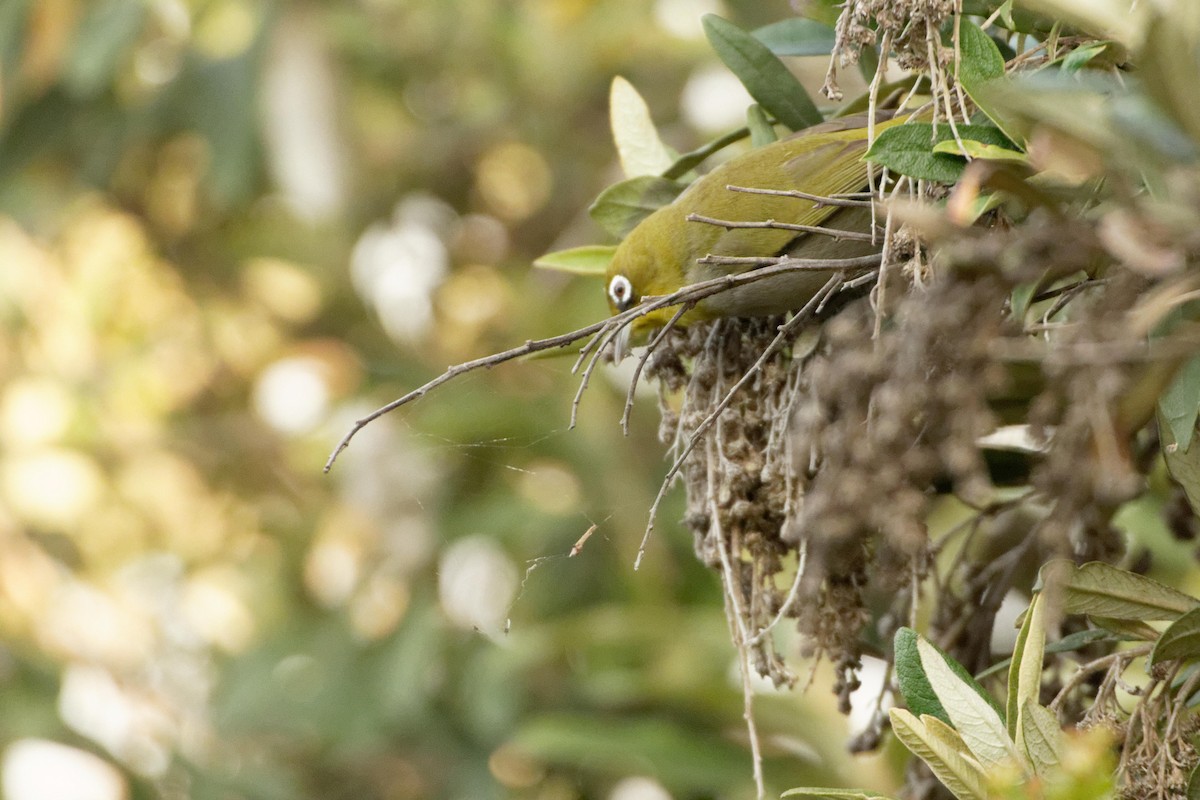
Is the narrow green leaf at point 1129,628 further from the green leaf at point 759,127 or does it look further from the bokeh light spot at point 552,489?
the bokeh light spot at point 552,489

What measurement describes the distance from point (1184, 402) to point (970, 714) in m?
0.31

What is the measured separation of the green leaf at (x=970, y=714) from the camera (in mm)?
959

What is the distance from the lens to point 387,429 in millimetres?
4066

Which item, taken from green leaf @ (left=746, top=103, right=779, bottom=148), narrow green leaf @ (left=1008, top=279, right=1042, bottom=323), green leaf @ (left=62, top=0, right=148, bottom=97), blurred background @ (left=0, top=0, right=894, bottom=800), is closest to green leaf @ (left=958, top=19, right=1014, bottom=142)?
narrow green leaf @ (left=1008, top=279, right=1042, bottom=323)

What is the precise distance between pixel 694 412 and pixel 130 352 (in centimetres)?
400

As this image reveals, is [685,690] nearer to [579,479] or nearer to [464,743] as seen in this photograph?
[579,479]

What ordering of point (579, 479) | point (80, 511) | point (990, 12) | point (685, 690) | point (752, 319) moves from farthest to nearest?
point (80, 511) < point (579, 479) < point (685, 690) < point (752, 319) < point (990, 12)

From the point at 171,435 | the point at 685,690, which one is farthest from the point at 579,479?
the point at 171,435

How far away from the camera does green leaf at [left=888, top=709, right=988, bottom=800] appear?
0.92 m

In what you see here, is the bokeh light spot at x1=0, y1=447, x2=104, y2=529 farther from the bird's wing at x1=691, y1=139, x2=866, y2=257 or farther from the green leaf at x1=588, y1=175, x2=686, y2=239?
the bird's wing at x1=691, y1=139, x2=866, y2=257

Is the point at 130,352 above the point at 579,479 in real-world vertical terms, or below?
above

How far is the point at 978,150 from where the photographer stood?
91cm

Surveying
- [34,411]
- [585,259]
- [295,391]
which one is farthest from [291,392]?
[585,259]

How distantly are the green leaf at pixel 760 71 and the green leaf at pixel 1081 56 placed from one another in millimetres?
380
